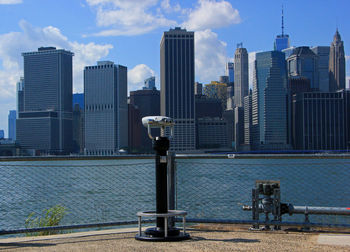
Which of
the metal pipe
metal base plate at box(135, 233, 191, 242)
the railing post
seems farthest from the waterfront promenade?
the railing post

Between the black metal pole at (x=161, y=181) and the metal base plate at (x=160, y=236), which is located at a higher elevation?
the black metal pole at (x=161, y=181)

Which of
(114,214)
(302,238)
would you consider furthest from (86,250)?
(114,214)

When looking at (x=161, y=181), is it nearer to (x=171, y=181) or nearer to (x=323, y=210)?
(x=171, y=181)

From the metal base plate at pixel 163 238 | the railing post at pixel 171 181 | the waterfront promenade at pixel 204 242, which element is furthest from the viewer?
the railing post at pixel 171 181

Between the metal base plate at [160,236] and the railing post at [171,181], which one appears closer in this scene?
the metal base plate at [160,236]

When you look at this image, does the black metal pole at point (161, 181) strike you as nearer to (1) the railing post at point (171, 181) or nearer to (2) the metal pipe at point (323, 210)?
(1) the railing post at point (171, 181)

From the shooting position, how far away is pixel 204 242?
25.0 feet

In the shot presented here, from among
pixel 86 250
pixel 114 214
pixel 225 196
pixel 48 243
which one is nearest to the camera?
pixel 86 250

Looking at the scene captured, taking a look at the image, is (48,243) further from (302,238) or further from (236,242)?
(302,238)

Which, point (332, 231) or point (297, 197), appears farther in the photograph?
point (297, 197)

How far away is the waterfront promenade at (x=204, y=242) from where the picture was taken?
7191 mm

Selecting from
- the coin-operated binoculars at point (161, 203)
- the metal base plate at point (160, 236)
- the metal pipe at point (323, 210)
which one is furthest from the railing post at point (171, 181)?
the metal pipe at point (323, 210)

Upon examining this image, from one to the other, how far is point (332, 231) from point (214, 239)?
7.18 feet

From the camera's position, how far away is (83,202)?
2600 cm
